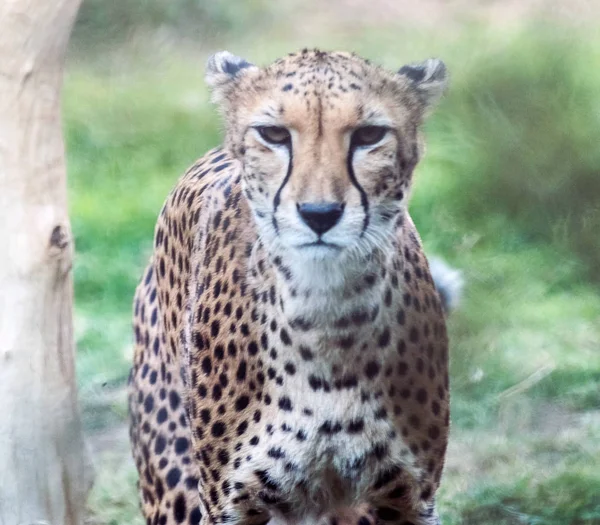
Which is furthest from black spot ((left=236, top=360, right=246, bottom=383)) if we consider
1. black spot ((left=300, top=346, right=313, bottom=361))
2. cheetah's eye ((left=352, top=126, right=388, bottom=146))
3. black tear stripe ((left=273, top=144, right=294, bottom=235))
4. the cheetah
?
cheetah's eye ((left=352, top=126, right=388, bottom=146))

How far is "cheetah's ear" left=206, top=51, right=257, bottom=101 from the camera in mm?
1435

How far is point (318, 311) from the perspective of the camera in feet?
4.48

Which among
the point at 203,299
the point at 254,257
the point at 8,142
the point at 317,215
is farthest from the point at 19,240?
the point at 317,215

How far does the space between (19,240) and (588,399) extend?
1.27m

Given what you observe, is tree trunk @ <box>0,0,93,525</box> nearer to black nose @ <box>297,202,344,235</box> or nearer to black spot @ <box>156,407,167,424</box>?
black spot @ <box>156,407,167,424</box>

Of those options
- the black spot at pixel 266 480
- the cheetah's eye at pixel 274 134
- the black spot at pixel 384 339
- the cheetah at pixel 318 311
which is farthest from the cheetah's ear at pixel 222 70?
the black spot at pixel 266 480

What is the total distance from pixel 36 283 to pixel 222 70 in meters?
0.58

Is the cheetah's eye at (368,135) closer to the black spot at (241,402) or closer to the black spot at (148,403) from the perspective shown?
the black spot at (241,402)

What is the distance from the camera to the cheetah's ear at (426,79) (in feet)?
4.40

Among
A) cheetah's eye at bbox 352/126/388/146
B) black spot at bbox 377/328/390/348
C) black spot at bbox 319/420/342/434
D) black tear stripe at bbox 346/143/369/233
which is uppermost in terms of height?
cheetah's eye at bbox 352/126/388/146

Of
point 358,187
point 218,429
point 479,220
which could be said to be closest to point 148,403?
point 218,429

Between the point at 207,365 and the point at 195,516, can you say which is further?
the point at 195,516

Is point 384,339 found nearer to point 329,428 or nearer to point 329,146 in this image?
point 329,428

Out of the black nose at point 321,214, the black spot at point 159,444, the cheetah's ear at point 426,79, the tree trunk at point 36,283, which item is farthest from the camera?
the black spot at point 159,444
